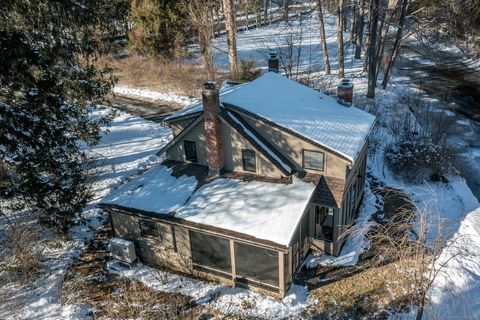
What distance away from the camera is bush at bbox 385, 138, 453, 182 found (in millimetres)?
23938

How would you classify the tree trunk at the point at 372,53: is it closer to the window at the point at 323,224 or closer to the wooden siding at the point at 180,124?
the window at the point at 323,224

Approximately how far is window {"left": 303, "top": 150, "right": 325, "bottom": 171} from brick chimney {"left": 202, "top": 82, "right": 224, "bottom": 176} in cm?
375

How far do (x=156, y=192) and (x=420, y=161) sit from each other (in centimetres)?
1679

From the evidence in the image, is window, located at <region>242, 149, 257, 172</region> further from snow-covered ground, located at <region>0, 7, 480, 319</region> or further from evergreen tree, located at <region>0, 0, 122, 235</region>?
evergreen tree, located at <region>0, 0, 122, 235</region>

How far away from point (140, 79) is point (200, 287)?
1168 inches

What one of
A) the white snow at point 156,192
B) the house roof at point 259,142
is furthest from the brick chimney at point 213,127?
the white snow at point 156,192

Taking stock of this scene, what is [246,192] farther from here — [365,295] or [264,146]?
[365,295]

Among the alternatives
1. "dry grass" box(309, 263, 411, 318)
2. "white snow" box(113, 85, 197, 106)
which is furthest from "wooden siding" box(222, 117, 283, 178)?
"white snow" box(113, 85, 197, 106)

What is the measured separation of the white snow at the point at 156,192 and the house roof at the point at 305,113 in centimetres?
299

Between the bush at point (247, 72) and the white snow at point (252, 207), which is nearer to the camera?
the white snow at point (252, 207)

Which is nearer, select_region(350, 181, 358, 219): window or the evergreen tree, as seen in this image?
the evergreen tree

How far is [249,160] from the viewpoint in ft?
56.3

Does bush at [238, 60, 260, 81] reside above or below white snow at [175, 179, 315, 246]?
above

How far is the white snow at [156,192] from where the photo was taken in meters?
16.4
